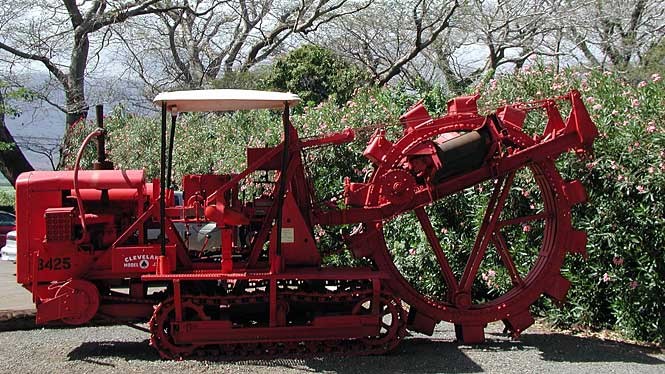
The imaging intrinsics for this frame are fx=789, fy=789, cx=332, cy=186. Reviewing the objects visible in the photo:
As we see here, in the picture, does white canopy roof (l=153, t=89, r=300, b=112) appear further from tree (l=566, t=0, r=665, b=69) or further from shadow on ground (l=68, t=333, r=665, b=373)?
tree (l=566, t=0, r=665, b=69)

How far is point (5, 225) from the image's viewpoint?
73.7ft

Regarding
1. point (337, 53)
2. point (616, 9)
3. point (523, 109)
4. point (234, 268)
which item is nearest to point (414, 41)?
point (337, 53)

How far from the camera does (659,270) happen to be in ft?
26.8

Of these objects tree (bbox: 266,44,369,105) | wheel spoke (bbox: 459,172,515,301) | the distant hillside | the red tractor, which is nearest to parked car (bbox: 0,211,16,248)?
the distant hillside

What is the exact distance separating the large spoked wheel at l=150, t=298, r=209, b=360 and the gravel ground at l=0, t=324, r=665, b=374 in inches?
6.2

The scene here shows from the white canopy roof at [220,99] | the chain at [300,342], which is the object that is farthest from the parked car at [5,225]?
the white canopy roof at [220,99]

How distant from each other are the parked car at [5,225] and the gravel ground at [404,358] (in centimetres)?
1453

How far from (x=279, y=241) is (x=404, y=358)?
1588mm

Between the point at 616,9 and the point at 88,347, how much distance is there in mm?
22404

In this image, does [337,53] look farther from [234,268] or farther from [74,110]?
[234,268]

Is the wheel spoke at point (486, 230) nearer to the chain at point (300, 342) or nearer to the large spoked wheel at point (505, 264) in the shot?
the large spoked wheel at point (505, 264)

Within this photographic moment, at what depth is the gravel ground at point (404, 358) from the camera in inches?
272

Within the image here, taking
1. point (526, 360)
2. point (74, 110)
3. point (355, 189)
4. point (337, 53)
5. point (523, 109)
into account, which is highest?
point (337, 53)

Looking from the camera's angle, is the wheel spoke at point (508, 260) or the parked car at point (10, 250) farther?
the parked car at point (10, 250)
